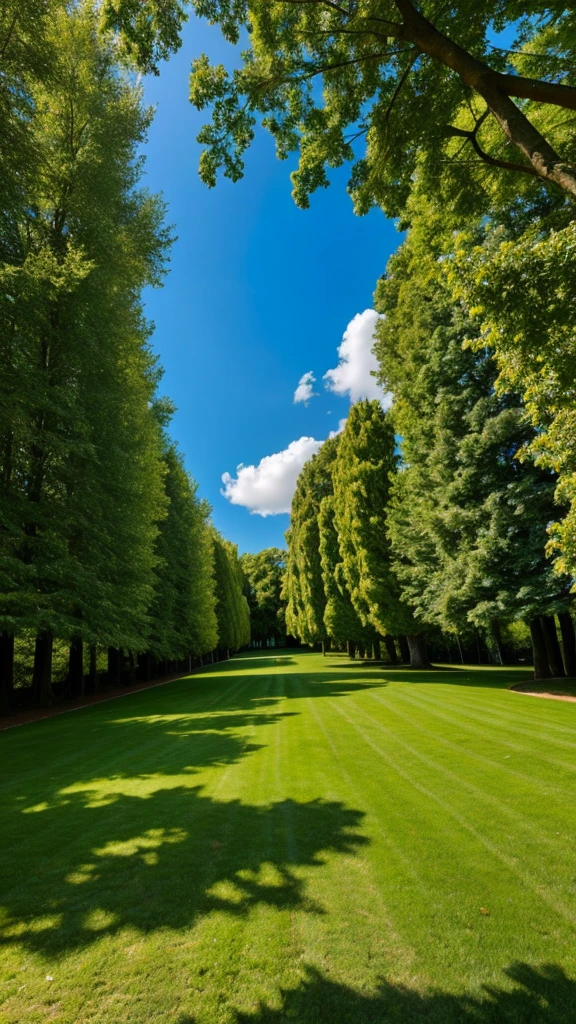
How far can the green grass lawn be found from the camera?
95.8 inches

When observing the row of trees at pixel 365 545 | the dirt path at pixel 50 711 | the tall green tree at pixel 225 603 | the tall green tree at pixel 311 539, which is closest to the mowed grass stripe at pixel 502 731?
the row of trees at pixel 365 545

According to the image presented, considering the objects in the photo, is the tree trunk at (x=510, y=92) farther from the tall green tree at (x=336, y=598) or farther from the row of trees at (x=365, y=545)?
the tall green tree at (x=336, y=598)

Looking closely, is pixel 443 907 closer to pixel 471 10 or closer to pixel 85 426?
pixel 471 10

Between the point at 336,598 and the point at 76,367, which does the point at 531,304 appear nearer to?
the point at 76,367

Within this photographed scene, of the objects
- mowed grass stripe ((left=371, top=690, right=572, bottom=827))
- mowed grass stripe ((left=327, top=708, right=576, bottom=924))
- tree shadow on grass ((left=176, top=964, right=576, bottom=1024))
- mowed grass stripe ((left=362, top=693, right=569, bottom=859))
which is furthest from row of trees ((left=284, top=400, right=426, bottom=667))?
tree shadow on grass ((left=176, top=964, right=576, bottom=1024))

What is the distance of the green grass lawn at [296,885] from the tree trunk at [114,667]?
1708cm

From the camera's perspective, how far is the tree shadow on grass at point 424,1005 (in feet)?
7.42

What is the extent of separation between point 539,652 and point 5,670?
1885 centimetres

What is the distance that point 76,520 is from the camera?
14031 millimetres

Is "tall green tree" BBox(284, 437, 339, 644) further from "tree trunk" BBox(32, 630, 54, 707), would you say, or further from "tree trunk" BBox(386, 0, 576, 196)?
"tree trunk" BBox(386, 0, 576, 196)

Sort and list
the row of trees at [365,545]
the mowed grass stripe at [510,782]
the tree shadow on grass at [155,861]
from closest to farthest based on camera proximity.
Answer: the tree shadow on grass at [155,861] < the mowed grass stripe at [510,782] < the row of trees at [365,545]

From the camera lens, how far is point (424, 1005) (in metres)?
2.34

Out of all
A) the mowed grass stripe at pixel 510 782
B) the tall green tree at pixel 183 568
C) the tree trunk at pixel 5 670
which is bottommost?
the mowed grass stripe at pixel 510 782

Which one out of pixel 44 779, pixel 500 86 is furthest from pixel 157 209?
pixel 44 779
